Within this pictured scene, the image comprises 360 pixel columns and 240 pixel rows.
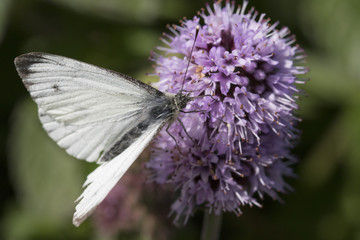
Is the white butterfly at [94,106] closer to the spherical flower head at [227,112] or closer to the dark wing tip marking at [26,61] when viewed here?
the dark wing tip marking at [26,61]

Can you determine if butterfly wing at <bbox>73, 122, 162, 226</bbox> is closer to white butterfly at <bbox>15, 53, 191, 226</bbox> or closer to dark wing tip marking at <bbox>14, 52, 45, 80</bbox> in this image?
white butterfly at <bbox>15, 53, 191, 226</bbox>

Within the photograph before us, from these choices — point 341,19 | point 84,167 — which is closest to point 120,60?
point 84,167

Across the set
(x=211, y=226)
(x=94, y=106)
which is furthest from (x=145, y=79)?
(x=211, y=226)

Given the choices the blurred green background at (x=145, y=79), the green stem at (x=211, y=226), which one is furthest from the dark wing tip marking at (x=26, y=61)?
the blurred green background at (x=145, y=79)

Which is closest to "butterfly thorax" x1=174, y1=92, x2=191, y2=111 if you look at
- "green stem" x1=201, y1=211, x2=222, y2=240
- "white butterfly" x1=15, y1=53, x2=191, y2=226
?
"white butterfly" x1=15, y1=53, x2=191, y2=226

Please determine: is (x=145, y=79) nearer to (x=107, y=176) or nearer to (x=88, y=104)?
(x=88, y=104)

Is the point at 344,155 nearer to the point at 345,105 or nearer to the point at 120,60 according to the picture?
the point at 345,105
